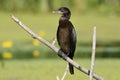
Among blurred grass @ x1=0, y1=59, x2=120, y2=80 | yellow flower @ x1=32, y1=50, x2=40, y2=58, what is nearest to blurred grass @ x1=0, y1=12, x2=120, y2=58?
yellow flower @ x1=32, y1=50, x2=40, y2=58

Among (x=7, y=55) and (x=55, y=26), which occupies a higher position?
(x=7, y=55)

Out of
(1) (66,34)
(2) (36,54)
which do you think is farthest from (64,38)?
(2) (36,54)

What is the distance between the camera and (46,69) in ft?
25.0

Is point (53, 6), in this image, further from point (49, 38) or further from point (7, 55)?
point (7, 55)

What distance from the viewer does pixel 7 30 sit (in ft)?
39.1

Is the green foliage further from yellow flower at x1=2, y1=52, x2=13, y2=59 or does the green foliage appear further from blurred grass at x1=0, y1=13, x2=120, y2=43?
yellow flower at x1=2, y1=52, x2=13, y2=59

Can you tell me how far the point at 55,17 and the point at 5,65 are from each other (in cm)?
567

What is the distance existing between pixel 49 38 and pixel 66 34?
230 inches

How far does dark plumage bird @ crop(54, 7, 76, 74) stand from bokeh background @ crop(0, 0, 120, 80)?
1763 millimetres

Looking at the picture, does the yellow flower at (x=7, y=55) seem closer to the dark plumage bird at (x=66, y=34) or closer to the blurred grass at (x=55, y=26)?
the blurred grass at (x=55, y=26)

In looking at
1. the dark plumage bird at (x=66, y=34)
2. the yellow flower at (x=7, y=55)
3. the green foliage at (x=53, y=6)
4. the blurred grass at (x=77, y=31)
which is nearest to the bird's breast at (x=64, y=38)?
the dark plumage bird at (x=66, y=34)

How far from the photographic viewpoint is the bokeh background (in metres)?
7.58

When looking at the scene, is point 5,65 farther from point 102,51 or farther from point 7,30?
point 7,30

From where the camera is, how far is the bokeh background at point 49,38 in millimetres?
7582
